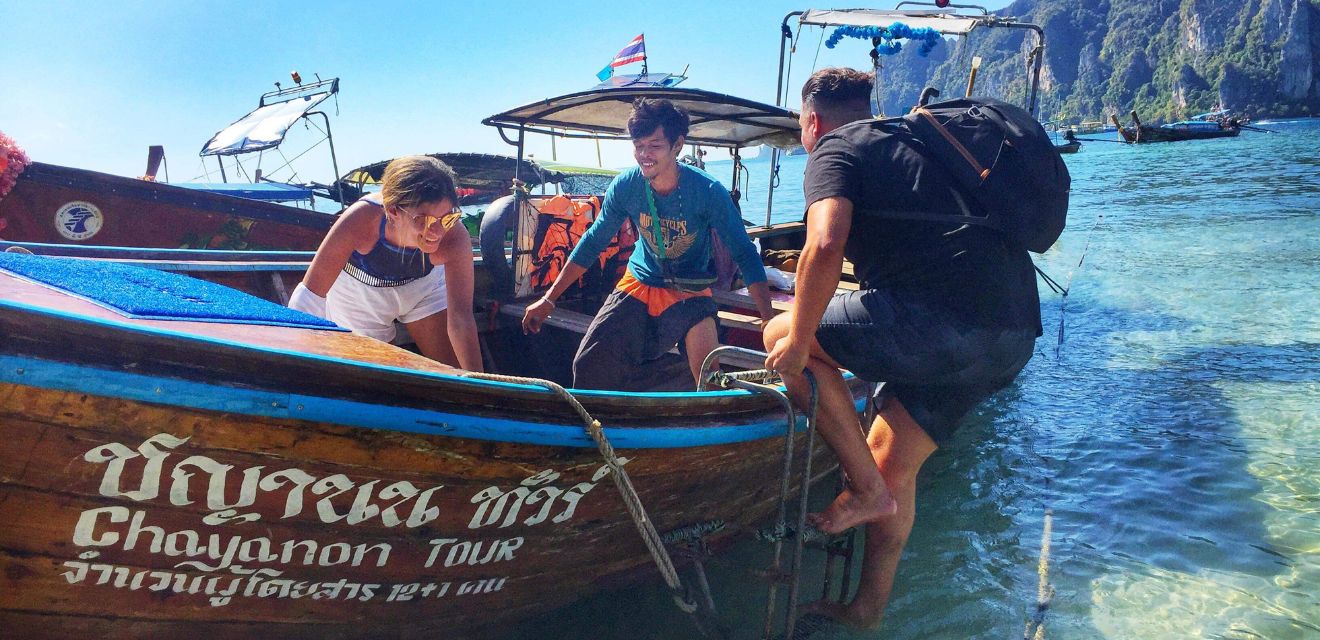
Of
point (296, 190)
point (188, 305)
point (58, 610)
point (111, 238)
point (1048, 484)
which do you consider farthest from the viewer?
point (296, 190)

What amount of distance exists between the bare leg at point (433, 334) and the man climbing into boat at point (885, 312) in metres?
2.08

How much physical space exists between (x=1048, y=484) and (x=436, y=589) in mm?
4542

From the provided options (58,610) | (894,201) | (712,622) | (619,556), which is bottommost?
(712,622)

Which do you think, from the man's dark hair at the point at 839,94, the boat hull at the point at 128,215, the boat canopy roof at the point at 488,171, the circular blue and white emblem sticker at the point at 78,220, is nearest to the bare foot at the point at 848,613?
the man's dark hair at the point at 839,94

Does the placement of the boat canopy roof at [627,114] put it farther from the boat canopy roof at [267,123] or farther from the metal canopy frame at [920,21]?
the boat canopy roof at [267,123]

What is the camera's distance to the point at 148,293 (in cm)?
235

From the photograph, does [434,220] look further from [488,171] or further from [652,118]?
[488,171]

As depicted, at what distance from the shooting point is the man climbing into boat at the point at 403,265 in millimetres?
3357

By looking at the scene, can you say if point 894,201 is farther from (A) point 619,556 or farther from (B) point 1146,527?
(B) point 1146,527

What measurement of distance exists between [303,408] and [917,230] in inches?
79.0

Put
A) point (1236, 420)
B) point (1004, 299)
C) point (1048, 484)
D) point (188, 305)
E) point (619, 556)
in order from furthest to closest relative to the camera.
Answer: point (1236, 420), point (1048, 484), point (619, 556), point (1004, 299), point (188, 305)

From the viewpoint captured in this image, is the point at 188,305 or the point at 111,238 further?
the point at 111,238

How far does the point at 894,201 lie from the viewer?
2400mm

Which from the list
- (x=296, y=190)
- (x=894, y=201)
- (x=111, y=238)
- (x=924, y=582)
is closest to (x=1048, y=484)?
A: (x=924, y=582)
